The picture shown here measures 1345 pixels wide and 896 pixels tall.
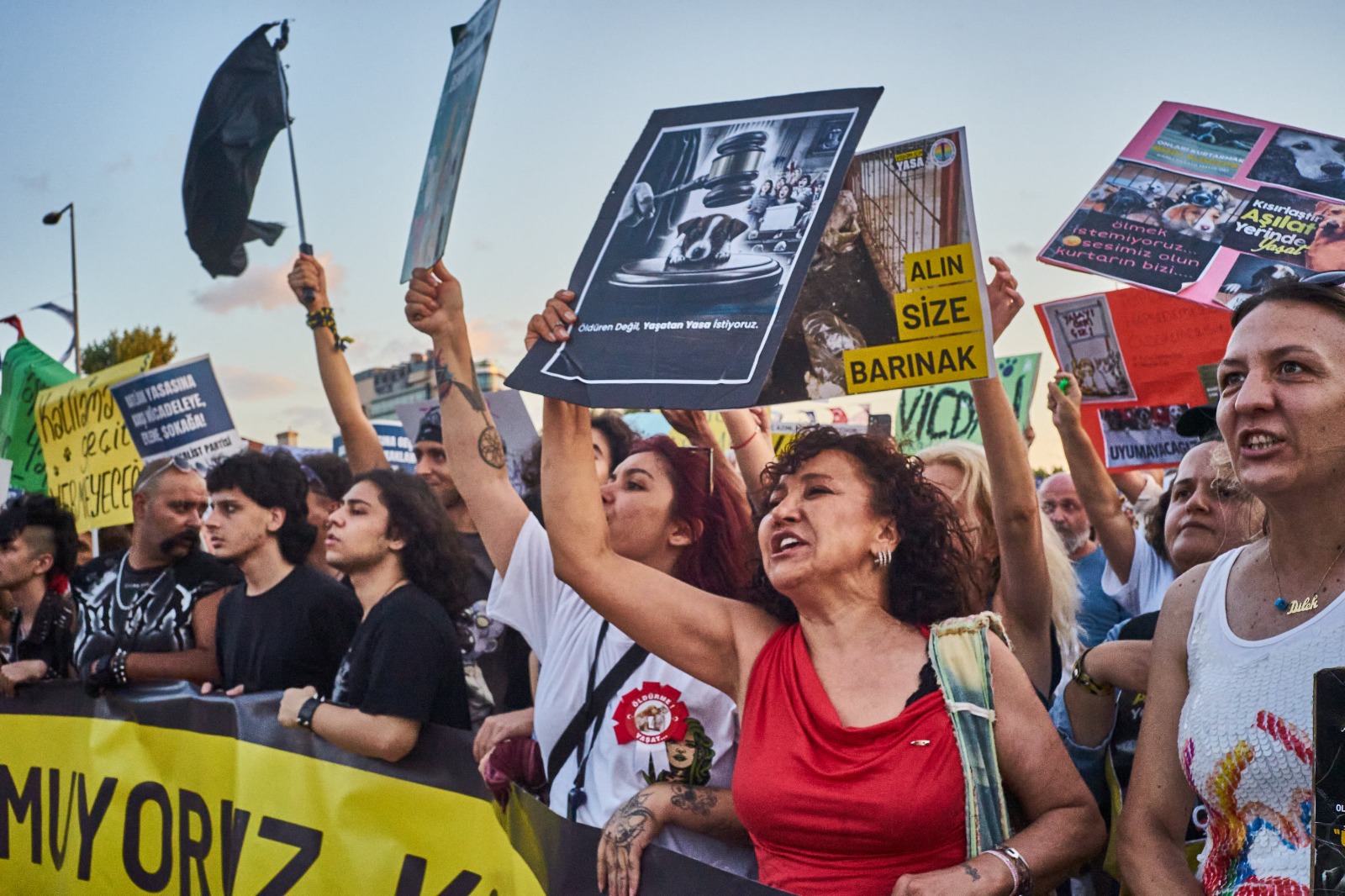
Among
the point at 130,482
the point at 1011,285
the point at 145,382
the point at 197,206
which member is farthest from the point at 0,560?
the point at 1011,285

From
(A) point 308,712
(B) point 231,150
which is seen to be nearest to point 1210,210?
(A) point 308,712

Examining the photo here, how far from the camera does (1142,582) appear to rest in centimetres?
453

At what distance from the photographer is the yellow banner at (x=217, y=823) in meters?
3.38

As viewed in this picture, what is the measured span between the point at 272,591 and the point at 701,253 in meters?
2.58

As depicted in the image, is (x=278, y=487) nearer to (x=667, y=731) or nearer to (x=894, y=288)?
(x=667, y=731)

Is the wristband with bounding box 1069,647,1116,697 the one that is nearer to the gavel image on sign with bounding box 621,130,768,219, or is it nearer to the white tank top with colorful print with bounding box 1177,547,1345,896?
the white tank top with colorful print with bounding box 1177,547,1345,896

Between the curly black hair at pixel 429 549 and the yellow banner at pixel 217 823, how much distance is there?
627 millimetres

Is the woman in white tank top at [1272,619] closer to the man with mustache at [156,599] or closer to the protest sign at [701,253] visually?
the protest sign at [701,253]

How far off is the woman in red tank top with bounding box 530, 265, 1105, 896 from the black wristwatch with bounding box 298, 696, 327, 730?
1.35 m

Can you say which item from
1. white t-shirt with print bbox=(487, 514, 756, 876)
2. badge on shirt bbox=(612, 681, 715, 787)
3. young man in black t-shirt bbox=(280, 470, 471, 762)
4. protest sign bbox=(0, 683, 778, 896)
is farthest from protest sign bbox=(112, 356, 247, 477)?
badge on shirt bbox=(612, 681, 715, 787)

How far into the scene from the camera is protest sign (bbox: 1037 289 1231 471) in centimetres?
498

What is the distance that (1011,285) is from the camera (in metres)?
3.25

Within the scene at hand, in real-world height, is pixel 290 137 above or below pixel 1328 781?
above

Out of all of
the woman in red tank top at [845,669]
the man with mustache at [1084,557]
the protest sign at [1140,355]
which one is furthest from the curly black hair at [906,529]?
the protest sign at [1140,355]
